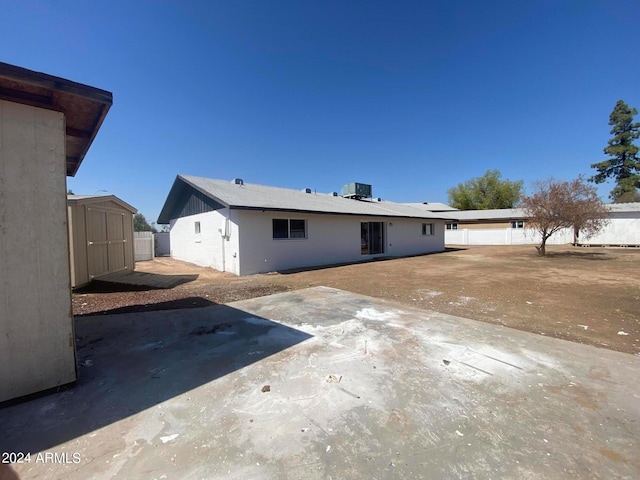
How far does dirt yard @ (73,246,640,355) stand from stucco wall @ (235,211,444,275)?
3.49ft

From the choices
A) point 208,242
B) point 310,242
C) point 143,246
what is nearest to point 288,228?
point 310,242

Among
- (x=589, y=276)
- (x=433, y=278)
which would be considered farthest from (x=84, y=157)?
(x=589, y=276)

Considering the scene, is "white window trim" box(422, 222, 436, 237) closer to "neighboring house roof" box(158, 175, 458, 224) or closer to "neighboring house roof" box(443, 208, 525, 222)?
"neighboring house roof" box(158, 175, 458, 224)

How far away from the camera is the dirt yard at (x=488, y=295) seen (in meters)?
4.75

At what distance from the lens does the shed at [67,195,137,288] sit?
727cm

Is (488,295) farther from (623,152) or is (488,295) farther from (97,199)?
(623,152)

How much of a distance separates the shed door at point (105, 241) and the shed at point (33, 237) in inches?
245

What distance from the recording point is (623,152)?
34.3m

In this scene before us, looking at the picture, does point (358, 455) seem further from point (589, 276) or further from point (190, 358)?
point (589, 276)

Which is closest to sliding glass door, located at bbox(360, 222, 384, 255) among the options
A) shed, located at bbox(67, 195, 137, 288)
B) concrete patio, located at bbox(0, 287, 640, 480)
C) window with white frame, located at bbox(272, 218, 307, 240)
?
window with white frame, located at bbox(272, 218, 307, 240)

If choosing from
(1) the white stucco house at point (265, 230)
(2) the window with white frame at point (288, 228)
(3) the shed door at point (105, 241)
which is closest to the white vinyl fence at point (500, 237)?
(1) the white stucco house at point (265, 230)

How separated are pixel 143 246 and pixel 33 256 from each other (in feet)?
56.2

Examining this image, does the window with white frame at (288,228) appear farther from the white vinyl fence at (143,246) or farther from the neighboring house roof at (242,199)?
the white vinyl fence at (143,246)

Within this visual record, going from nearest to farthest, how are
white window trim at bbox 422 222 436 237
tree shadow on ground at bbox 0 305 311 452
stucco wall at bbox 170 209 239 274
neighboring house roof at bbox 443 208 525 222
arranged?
tree shadow on ground at bbox 0 305 311 452
stucco wall at bbox 170 209 239 274
white window trim at bbox 422 222 436 237
neighboring house roof at bbox 443 208 525 222
